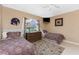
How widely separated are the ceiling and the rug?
37 centimetres

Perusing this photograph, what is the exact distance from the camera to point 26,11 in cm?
140

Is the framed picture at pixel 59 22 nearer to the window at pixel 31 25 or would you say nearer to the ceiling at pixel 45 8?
the ceiling at pixel 45 8

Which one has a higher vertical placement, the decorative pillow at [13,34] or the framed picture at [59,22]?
the framed picture at [59,22]

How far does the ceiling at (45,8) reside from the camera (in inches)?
51.6

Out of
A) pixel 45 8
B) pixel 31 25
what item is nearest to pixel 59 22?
pixel 45 8

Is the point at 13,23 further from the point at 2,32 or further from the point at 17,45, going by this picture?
the point at 17,45

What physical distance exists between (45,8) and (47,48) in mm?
525

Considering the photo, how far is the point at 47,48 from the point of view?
140cm

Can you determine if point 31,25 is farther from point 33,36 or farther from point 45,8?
point 45,8

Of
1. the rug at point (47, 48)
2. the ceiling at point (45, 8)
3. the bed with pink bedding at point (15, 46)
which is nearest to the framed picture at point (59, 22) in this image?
the ceiling at point (45, 8)

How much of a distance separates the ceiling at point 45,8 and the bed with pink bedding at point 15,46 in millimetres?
345

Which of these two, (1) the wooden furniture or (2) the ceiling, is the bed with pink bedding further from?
(2) the ceiling

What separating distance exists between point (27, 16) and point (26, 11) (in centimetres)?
7
